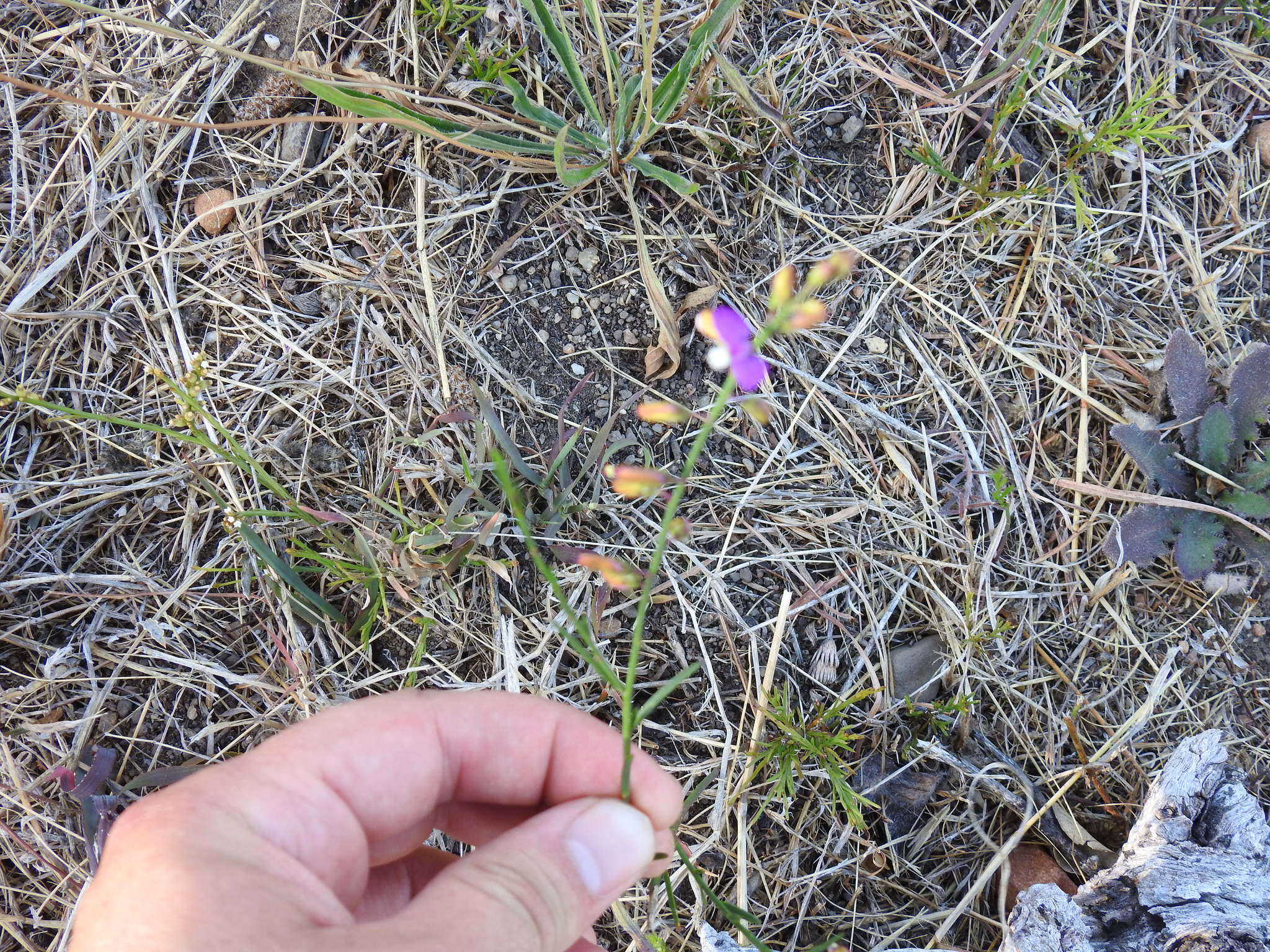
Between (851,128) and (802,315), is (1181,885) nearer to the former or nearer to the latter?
(802,315)

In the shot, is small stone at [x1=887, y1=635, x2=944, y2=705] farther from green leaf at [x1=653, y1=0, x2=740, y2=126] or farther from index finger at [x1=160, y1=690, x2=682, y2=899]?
green leaf at [x1=653, y1=0, x2=740, y2=126]

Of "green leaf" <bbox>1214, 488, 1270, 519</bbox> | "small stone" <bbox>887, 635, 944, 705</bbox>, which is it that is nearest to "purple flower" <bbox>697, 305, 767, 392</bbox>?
"small stone" <bbox>887, 635, 944, 705</bbox>

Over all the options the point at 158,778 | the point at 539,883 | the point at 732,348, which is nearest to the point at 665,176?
the point at 732,348

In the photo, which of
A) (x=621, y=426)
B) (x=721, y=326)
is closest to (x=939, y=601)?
(x=621, y=426)

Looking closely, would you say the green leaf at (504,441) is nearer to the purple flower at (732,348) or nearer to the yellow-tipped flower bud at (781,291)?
the purple flower at (732,348)

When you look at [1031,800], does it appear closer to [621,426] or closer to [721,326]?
[621,426]
